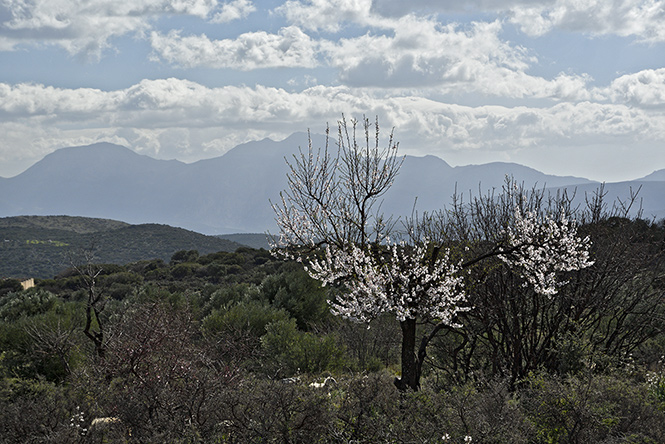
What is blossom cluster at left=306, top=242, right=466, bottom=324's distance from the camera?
6418mm

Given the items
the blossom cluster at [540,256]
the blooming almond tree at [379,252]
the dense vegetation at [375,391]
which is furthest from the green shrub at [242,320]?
the blossom cluster at [540,256]

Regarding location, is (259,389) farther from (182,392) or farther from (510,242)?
(510,242)

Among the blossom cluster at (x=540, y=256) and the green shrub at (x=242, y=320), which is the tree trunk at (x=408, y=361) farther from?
the green shrub at (x=242, y=320)

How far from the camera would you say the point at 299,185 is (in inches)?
303

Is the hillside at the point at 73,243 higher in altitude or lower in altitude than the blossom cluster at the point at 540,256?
lower

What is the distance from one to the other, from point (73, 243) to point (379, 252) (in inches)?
→ 2651

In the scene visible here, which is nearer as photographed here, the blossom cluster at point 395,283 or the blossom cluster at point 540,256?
the blossom cluster at point 395,283

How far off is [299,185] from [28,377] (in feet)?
21.1

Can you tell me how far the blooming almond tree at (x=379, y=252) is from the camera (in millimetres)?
6520

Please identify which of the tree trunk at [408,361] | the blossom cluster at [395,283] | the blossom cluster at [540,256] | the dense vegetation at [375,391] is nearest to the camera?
the dense vegetation at [375,391]

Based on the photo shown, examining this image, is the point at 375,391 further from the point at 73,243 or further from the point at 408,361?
the point at 73,243

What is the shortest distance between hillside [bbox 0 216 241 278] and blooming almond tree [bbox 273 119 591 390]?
51.1m

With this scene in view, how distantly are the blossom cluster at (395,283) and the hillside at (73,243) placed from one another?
52.1 metres

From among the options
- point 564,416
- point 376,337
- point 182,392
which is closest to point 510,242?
point 564,416
